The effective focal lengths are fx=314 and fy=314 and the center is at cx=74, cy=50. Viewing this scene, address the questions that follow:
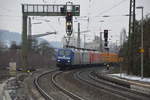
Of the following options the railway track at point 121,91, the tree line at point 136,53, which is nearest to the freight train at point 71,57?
the tree line at point 136,53

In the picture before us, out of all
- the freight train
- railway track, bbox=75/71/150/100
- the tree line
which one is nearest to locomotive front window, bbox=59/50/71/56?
the freight train

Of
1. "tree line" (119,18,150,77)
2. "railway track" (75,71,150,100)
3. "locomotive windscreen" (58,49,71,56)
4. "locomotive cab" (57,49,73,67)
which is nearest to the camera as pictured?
"railway track" (75,71,150,100)

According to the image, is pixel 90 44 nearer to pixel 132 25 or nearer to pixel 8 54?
pixel 8 54

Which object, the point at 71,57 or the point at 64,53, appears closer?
the point at 71,57

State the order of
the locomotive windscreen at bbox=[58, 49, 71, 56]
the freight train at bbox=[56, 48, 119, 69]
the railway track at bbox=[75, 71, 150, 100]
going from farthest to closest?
the locomotive windscreen at bbox=[58, 49, 71, 56] → the freight train at bbox=[56, 48, 119, 69] → the railway track at bbox=[75, 71, 150, 100]

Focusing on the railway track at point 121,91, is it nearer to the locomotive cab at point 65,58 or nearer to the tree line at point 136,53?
the tree line at point 136,53

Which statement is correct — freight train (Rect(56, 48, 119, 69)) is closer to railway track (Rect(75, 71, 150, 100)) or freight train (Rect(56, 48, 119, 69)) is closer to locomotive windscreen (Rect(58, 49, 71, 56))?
locomotive windscreen (Rect(58, 49, 71, 56))

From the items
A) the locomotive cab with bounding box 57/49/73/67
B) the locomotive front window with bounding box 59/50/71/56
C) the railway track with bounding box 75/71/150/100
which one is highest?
the locomotive front window with bounding box 59/50/71/56

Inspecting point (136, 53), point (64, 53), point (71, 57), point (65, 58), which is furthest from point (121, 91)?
point (64, 53)

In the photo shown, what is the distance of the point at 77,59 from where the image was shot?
48.0 metres

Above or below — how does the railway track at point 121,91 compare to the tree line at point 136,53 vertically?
below

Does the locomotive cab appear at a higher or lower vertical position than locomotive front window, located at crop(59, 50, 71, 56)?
lower

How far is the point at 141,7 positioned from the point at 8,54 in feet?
99.8

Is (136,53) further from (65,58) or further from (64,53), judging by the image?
(64,53)
